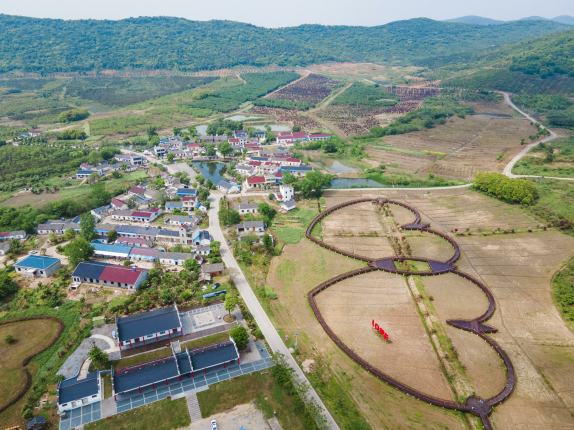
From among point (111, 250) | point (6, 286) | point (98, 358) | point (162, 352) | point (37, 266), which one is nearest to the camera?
point (98, 358)

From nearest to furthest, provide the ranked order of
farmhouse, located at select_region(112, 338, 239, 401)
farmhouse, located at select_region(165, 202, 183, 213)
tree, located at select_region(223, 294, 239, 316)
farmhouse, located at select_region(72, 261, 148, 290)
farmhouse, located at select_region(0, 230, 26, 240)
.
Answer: farmhouse, located at select_region(112, 338, 239, 401) → tree, located at select_region(223, 294, 239, 316) → farmhouse, located at select_region(72, 261, 148, 290) → farmhouse, located at select_region(0, 230, 26, 240) → farmhouse, located at select_region(165, 202, 183, 213)

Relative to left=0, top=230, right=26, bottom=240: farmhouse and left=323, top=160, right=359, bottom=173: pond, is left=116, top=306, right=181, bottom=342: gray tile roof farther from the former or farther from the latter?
left=323, top=160, right=359, bottom=173: pond

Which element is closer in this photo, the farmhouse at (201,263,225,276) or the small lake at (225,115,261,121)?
the farmhouse at (201,263,225,276)

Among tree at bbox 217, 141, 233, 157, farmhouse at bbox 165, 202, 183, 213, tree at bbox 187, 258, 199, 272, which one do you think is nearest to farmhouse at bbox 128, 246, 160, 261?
tree at bbox 187, 258, 199, 272

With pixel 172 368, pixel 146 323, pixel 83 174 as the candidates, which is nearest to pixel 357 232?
pixel 146 323

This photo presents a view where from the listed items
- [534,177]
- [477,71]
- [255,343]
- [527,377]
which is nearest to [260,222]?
[255,343]

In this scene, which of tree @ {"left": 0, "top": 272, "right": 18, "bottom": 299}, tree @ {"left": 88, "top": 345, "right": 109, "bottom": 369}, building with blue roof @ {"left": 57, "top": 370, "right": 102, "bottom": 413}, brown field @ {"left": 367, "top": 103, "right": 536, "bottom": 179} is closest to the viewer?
building with blue roof @ {"left": 57, "top": 370, "right": 102, "bottom": 413}

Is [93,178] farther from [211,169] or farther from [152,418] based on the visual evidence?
[152,418]
